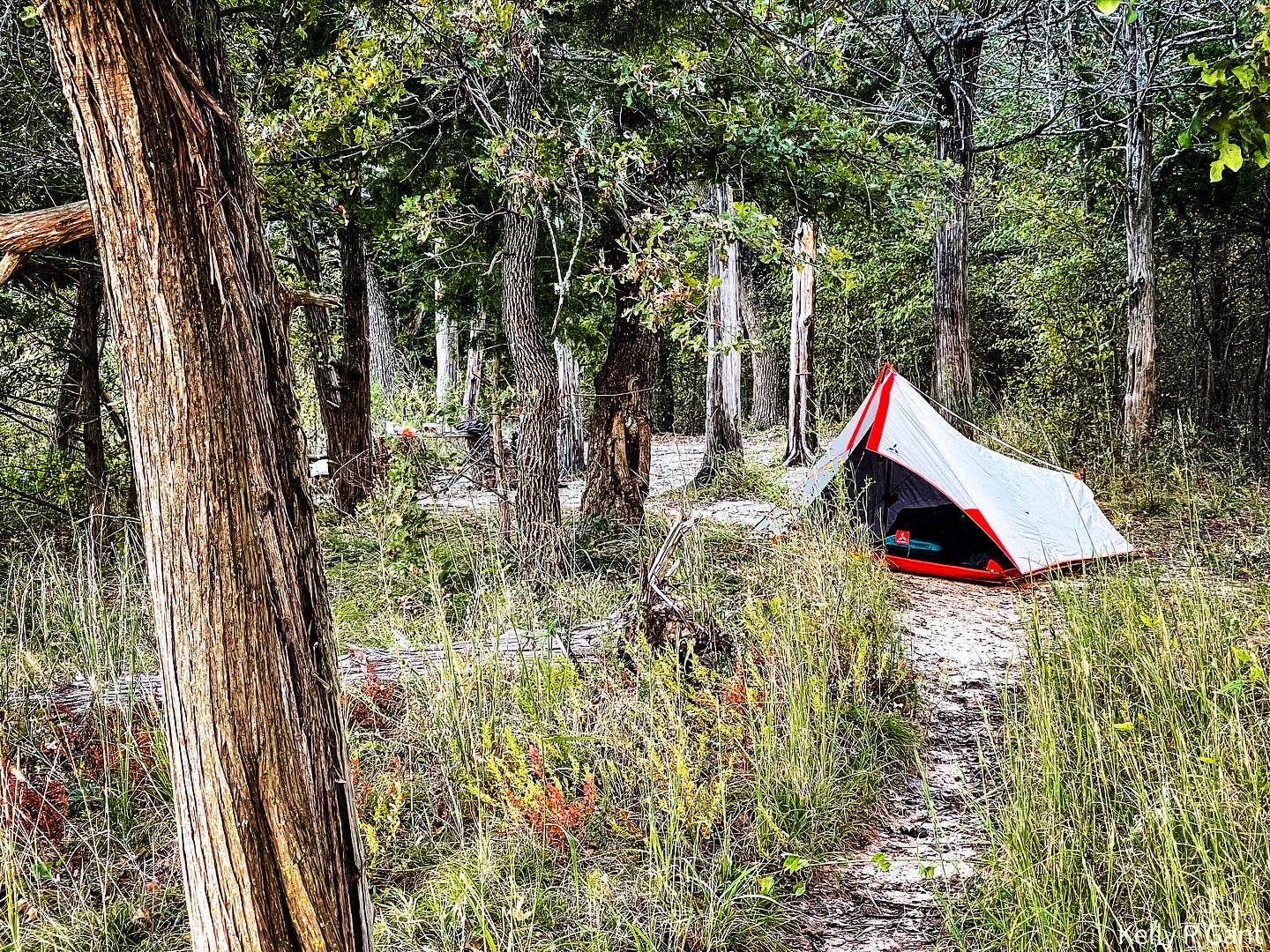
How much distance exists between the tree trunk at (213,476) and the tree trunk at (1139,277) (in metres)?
9.37

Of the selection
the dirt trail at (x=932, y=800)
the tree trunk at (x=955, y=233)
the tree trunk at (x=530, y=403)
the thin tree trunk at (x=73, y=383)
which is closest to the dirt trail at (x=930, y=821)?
the dirt trail at (x=932, y=800)

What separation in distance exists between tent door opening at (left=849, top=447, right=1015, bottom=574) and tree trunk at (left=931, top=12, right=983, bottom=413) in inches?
120

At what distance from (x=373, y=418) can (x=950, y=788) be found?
8908 mm

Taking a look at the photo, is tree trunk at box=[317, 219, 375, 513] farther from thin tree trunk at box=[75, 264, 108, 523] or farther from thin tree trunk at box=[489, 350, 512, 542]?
thin tree trunk at box=[489, 350, 512, 542]

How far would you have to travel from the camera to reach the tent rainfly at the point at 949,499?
680 centimetres

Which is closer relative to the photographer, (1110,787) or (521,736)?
(1110,787)

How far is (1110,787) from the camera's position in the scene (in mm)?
3223

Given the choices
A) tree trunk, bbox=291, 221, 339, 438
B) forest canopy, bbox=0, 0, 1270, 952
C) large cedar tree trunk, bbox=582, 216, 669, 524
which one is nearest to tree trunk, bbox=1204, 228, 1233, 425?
forest canopy, bbox=0, 0, 1270, 952

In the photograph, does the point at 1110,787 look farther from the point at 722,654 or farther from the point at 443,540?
the point at 443,540

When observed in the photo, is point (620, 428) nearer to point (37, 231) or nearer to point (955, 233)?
point (955, 233)

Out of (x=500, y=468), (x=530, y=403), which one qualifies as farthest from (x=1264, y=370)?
(x=500, y=468)

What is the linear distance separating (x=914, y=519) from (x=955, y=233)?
13.4 ft

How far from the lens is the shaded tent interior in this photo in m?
6.93

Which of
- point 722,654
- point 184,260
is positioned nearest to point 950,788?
point 722,654
